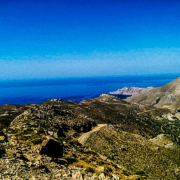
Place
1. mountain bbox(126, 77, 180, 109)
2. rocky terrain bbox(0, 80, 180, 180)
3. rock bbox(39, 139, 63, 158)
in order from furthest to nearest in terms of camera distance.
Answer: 1. mountain bbox(126, 77, 180, 109)
2. rock bbox(39, 139, 63, 158)
3. rocky terrain bbox(0, 80, 180, 180)

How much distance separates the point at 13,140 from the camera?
18.2m

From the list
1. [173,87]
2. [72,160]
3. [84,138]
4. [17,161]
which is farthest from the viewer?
[173,87]

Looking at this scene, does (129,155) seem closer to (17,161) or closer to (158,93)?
(17,161)

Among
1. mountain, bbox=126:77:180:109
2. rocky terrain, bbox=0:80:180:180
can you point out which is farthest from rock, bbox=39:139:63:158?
mountain, bbox=126:77:180:109

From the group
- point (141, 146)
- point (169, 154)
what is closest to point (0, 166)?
point (141, 146)

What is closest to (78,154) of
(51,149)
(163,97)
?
(51,149)

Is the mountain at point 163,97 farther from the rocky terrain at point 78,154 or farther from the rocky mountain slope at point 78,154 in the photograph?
the rocky terrain at point 78,154

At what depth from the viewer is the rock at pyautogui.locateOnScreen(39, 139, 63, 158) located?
15719mm

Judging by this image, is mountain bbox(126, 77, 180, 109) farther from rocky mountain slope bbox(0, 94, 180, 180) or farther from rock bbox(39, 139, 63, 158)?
rock bbox(39, 139, 63, 158)

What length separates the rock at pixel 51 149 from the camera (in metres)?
15.7

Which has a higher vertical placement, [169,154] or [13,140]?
[13,140]

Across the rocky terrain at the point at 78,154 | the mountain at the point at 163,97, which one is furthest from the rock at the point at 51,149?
the mountain at the point at 163,97

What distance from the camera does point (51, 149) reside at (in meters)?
16.2

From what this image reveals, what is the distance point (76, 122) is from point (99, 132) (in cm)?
677
